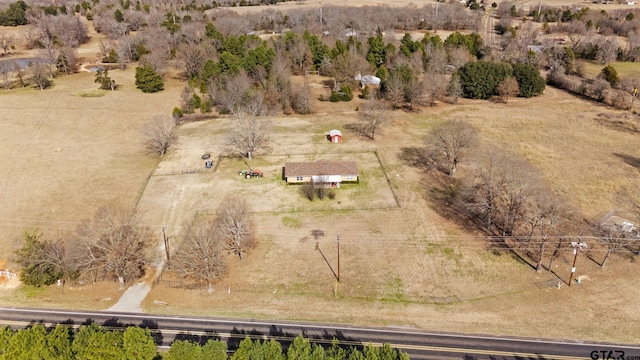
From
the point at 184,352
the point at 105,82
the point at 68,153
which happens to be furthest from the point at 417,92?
the point at 184,352

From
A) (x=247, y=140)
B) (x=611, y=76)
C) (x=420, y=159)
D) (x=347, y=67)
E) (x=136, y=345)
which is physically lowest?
(x=420, y=159)

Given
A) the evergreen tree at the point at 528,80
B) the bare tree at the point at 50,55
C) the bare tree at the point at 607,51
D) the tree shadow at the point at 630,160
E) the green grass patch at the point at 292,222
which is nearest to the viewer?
the green grass patch at the point at 292,222

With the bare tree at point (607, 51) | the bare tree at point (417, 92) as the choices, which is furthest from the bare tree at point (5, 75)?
the bare tree at point (607, 51)

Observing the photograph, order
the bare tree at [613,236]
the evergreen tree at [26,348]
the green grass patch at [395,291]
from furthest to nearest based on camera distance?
1. the bare tree at [613,236]
2. the green grass patch at [395,291]
3. the evergreen tree at [26,348]

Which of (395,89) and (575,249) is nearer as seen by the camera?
(575,249)

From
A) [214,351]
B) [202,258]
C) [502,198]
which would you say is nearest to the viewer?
[214,351]

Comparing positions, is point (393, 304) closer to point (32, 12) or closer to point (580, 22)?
point (580, 22)

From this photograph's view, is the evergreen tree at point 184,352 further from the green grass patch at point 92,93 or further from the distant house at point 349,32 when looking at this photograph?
the distant house at point 349,32

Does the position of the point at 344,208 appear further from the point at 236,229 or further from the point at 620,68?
the point at 620,68
